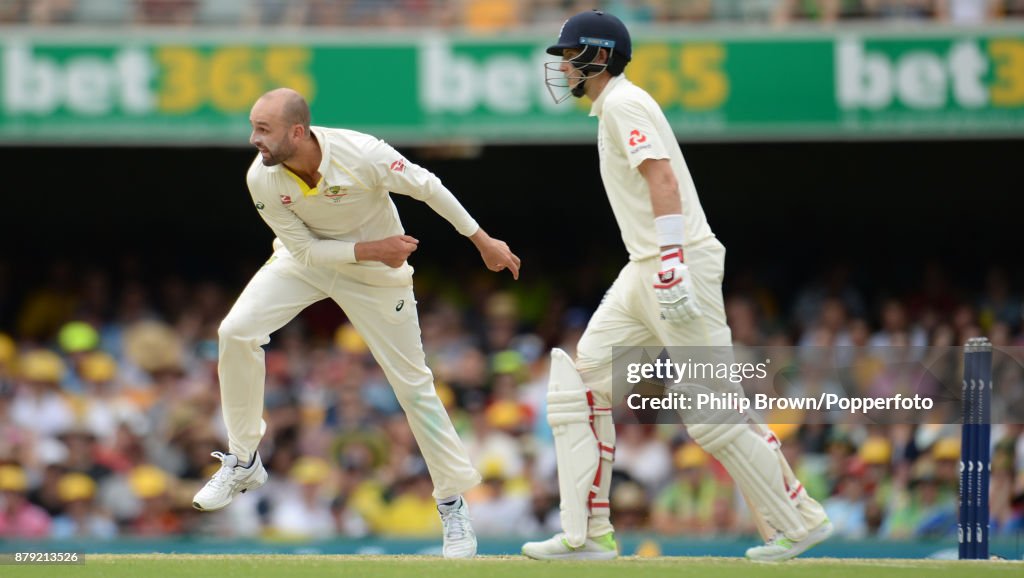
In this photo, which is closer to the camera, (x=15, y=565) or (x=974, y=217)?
(x=15, y=565)

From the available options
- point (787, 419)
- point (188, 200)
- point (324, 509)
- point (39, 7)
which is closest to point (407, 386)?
point (787, 419)

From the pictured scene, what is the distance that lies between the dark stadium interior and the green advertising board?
245 cm

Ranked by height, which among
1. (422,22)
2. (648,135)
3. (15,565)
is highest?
(422,22)

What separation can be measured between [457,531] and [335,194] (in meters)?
1.66

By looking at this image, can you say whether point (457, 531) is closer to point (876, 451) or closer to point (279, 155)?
point (279, 155)

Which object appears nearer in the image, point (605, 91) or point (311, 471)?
point (605, 91)

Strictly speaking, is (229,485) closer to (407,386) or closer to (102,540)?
(407,386)

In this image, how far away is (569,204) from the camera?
51.1ft

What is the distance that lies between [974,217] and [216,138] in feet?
24.8

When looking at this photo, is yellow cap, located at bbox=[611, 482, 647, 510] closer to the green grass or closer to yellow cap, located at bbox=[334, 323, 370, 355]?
yellow cap, located at bbox=[334, 323, 370, 355]

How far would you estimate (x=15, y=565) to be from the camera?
21.0 ft

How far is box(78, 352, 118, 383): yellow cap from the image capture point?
468 inches

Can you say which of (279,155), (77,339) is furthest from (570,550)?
(77,339)

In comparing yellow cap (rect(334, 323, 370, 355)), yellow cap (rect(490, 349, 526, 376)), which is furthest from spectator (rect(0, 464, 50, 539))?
yellow cap (rect(490, 349, 526, 376))
